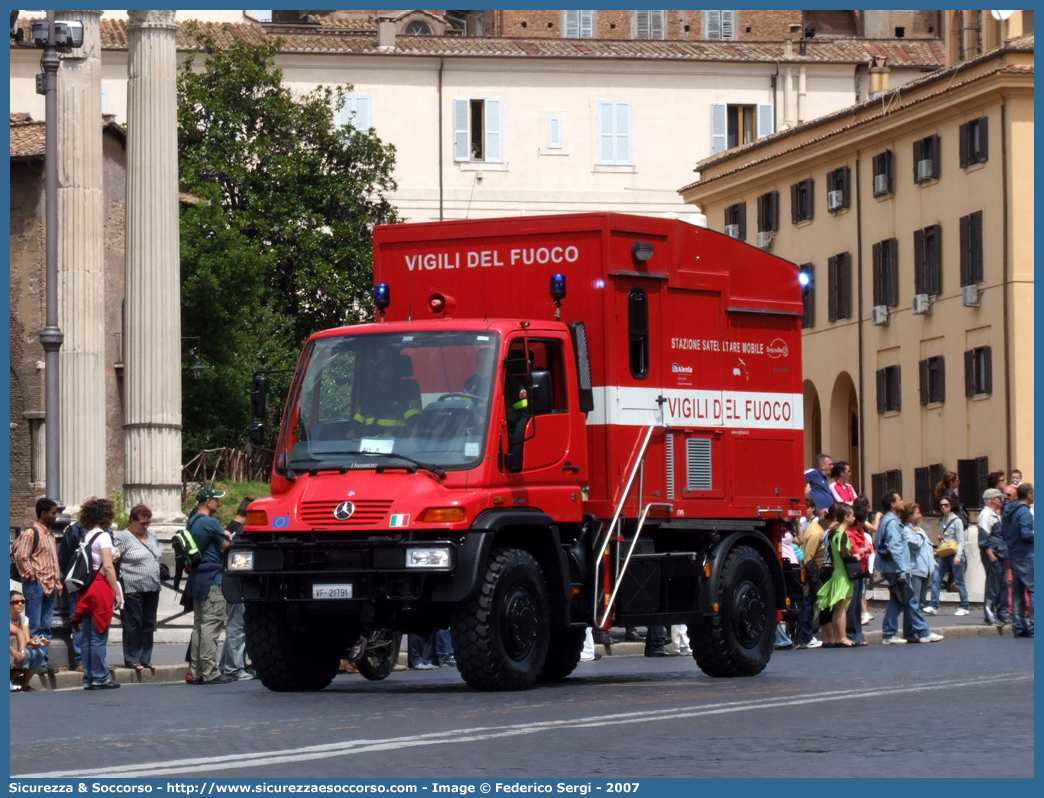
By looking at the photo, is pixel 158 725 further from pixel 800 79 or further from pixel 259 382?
pixel 800 79

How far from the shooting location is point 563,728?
44.1ft

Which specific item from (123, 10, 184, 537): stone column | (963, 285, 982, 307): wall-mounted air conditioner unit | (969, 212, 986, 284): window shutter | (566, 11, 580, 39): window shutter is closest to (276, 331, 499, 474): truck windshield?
(123, 10, 184, 537): stone column

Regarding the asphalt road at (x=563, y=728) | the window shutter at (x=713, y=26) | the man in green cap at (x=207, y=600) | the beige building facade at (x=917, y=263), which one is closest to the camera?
the asphalt road at (x=563, y=728)

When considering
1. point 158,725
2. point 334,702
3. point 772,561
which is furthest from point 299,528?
point 772,561

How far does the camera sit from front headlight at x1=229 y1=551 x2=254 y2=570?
55.7 ft

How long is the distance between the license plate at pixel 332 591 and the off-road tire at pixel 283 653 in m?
0.75

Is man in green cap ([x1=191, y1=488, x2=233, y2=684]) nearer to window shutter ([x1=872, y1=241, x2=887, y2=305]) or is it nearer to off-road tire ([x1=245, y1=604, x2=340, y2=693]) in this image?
off-road tire ([x1=245, y1=604, x2=340, y2=693])

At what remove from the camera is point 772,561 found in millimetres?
19359

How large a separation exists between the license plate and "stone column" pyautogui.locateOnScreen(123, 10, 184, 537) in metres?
20.9

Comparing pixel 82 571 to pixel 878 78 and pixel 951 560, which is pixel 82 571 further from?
pixel 878 78

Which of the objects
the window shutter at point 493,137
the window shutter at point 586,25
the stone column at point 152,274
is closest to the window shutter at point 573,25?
the window shutter at point 586,25

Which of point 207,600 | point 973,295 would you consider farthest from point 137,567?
point 973,295

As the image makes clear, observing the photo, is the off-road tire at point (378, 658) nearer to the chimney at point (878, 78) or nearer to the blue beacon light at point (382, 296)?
the blue beacon light at point (382, 296)

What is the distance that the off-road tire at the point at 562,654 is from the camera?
18.5 meters
